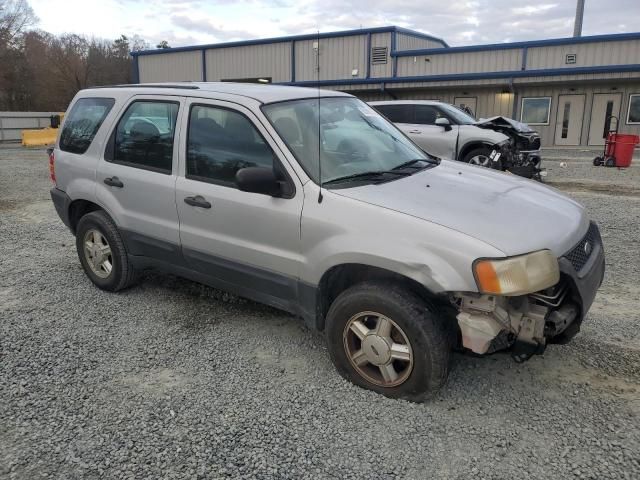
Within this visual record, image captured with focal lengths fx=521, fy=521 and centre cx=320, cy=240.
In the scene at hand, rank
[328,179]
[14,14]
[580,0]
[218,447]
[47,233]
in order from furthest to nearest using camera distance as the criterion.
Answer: [14,14] → [580,0] → [47,233] → [328,179] → [218,447]

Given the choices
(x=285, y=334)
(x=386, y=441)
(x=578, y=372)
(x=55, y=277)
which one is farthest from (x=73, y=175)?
(x=578, y=372)

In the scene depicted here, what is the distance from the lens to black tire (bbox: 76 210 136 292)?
15.2 feet

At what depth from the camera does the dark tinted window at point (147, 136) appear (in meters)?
4.15

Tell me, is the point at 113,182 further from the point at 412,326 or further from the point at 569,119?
the point at 569,119

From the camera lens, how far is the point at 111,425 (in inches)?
116

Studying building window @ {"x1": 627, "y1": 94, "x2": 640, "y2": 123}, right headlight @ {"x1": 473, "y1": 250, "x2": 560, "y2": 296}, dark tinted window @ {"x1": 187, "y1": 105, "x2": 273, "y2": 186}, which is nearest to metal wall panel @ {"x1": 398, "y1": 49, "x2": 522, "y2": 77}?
building window @ {"x1": 627, "y1": 94, "x2": 640, "y2": 123}

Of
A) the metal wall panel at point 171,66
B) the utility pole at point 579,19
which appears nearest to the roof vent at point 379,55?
the utility pole at point 579,19

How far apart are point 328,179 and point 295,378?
1.33 meters

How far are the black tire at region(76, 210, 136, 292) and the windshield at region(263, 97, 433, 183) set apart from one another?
6.41 ft

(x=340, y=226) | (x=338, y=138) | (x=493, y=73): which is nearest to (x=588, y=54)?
(x=493, y=73)

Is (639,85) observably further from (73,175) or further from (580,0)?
(73,175)

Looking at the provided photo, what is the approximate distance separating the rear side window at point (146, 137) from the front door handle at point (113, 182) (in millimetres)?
158

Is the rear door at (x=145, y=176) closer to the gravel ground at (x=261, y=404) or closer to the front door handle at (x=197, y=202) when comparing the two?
the front door handle at (x=197, y=202)

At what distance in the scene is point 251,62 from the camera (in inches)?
1212
